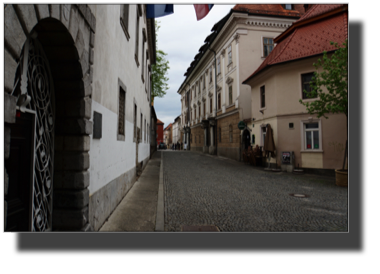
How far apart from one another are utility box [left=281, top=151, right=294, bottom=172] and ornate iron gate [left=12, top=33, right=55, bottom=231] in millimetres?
12701

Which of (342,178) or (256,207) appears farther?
(342,178)

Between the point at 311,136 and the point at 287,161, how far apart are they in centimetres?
185

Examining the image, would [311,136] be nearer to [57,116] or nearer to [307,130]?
[307,130]

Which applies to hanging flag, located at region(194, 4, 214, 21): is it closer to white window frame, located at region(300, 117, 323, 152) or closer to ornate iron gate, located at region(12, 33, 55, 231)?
ornate iron gate, located at region(12, 33, 55, 231)

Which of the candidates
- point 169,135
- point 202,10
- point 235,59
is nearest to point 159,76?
point 235,59

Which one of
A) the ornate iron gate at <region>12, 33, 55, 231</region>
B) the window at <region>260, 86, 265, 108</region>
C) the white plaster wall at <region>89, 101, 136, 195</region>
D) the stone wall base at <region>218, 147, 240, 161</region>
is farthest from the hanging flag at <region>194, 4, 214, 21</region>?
the stone wall base at <region>218, 147, 240, 161</region>

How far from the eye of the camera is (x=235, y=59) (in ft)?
70.4

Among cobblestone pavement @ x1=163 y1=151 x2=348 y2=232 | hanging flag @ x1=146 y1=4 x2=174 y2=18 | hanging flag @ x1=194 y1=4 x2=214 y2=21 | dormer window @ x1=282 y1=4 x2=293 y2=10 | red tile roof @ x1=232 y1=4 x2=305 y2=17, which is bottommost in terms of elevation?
cobblestone pavement @ x1=163 y1=151 x2=348 y2=232

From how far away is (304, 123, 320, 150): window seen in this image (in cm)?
1299

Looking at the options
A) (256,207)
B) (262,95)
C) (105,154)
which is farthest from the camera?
(262,95)

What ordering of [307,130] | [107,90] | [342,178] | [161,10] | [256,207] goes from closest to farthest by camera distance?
[107,90] → [161,10] → [256,207] → [342,178] → [307,130]

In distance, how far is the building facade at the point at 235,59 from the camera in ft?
67.8

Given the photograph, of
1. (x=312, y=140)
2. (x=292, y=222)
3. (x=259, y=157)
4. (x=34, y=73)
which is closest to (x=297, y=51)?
(x=312, y=140)

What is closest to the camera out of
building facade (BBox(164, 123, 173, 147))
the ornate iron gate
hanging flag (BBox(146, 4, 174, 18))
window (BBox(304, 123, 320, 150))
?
the ornate iron gate
